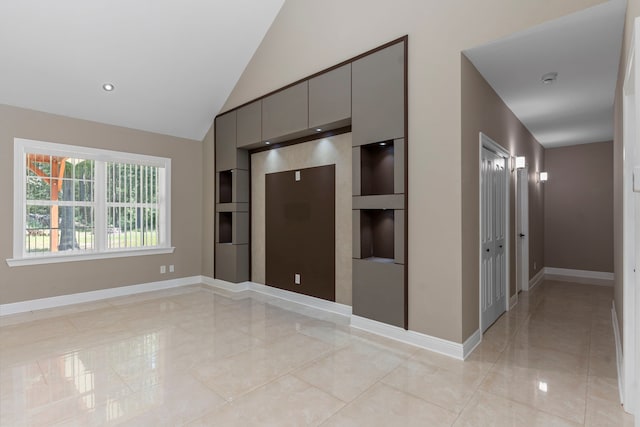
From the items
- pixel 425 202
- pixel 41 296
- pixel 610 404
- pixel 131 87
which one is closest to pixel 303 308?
pixel 425 202

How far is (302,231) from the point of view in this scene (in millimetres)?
4711

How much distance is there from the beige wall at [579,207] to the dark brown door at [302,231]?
5.35 meters

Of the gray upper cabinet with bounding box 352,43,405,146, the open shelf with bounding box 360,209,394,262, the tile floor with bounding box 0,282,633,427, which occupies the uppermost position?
the gray upper cabinet with bounding box 352,43,405,146

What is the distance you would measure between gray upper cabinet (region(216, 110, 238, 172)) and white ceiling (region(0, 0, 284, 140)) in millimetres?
444

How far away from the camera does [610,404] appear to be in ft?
7.32

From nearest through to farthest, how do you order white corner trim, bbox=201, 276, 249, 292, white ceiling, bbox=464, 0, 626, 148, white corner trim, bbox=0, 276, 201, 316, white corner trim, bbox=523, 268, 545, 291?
white ceiling, bbox=464, 0, 626, 148 < white corner trim, bbox=0, 276, 201, 316 < white corner trim, bbox=201, 276, 249, 292 < white corner trim, bbox=523, 268, 545, 291

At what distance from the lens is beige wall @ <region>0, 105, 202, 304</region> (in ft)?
14.1

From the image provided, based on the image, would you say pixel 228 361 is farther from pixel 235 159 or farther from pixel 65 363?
pixel 235 159

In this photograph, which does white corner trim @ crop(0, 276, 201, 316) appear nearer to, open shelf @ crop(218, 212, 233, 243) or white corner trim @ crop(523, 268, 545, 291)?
open shelf @ crop(218, 212, 233, 243)

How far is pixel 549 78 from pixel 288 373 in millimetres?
3931

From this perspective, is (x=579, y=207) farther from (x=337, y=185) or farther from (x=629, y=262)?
(x=337, y=185)

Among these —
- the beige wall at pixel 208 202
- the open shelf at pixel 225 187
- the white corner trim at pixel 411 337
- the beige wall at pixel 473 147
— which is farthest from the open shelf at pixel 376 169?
the beige wall at pixel 208 202

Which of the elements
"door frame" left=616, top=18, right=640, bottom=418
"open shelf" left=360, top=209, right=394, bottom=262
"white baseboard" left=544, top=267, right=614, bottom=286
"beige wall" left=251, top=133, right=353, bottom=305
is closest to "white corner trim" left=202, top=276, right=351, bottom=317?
"beige wall" left=251, top=133, right=353, bottom=305

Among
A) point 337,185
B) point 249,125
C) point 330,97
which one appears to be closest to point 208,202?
point 249,125
